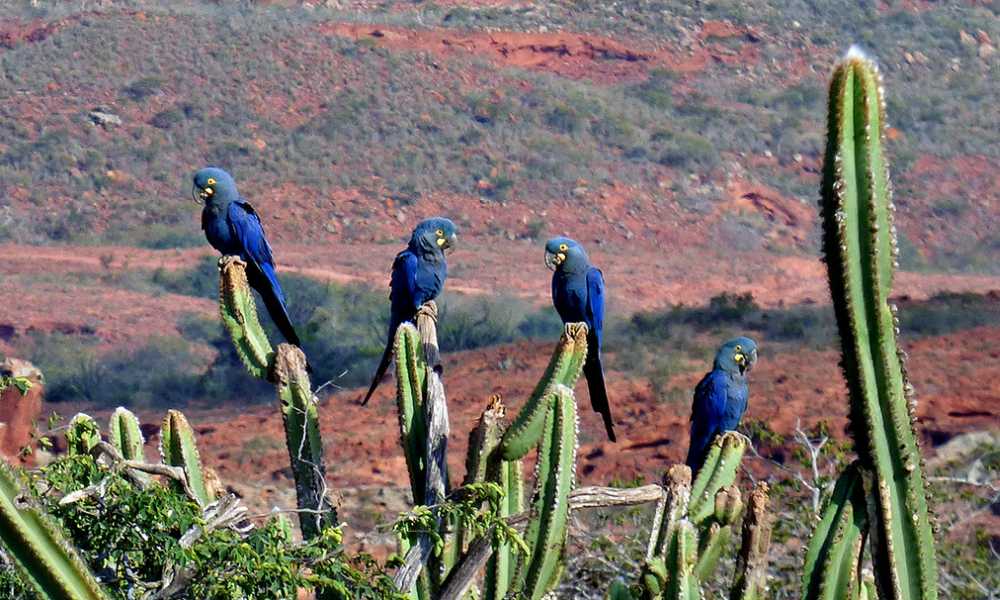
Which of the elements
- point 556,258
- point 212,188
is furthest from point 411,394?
point 556,258

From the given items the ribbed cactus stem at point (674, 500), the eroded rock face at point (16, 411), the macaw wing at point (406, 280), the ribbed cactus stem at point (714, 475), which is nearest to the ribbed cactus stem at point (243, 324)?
the macaw wing at point (406, 280)

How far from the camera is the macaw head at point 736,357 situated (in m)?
8.77

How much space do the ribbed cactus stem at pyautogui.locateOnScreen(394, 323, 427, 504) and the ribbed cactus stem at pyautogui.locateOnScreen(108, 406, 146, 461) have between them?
106 cm

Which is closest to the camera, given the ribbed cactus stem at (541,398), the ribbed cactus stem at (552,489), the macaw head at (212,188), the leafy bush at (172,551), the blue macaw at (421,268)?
the leafy bush at (172,551)

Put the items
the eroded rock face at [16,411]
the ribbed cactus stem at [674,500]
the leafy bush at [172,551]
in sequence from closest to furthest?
the leafy bush at [172,551], the ribbed cactus stem at [674,500], the eroded rock face at [16,411]

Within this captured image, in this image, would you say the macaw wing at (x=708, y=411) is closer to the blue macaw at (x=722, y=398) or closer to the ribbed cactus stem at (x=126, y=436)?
the blue macaw at (x=722, y=398)

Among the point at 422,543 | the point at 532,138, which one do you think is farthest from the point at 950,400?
the point at 532,138

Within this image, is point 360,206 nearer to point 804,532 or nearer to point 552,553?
point 804,532

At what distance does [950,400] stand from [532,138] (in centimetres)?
2284

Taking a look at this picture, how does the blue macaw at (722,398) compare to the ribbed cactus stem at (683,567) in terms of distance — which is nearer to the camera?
the ribbed cactus stem at (683,567)

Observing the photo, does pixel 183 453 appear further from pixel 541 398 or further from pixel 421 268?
pixel 421 268

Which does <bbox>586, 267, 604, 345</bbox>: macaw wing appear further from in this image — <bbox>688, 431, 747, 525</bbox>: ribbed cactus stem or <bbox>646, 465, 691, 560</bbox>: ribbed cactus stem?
<bbox>646, 465, 691, 560</bbox>: ribbed cactus stem

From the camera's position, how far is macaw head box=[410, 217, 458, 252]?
26.3ft

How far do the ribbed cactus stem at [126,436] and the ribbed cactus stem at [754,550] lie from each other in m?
2.48
